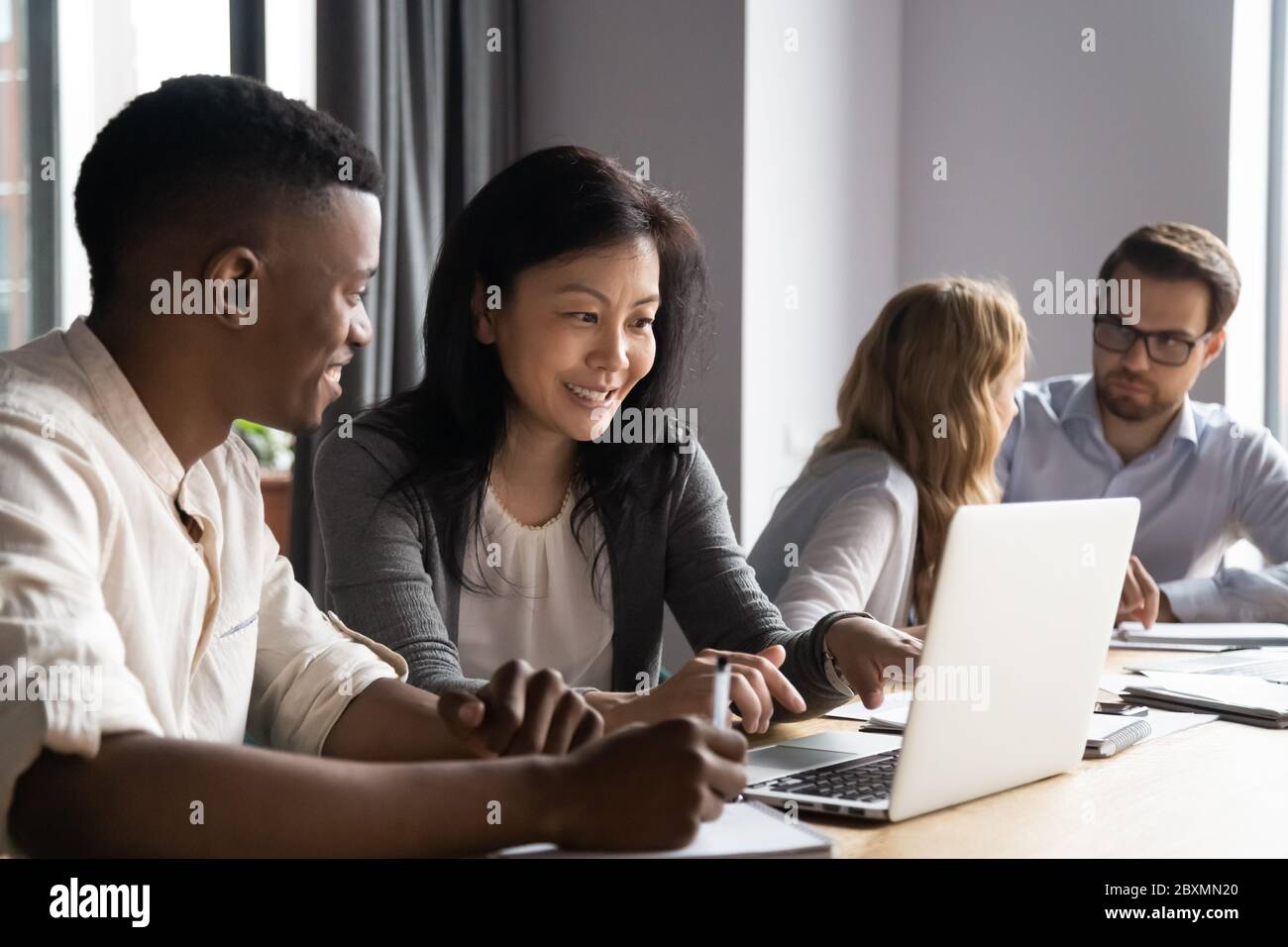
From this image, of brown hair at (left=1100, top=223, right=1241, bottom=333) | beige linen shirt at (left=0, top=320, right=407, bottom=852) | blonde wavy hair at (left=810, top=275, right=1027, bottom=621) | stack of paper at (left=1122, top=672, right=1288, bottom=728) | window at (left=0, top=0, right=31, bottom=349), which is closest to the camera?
beige linen shirt at (left=0, top=320, right=407, bottom=852)

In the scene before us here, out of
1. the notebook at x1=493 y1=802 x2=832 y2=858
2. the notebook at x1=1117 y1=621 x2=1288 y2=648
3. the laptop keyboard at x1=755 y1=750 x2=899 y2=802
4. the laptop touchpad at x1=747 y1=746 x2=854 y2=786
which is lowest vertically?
the notebook at x1=1117 y1=621 x2=1288 y2=648

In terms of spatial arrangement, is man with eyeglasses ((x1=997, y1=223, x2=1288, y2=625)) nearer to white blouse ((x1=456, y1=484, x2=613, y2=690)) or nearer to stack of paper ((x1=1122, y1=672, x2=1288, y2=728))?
stack of paper ((x1=1122, y1=672, x2=1288, y2=728))

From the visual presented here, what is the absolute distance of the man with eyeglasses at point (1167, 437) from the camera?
2.80 m

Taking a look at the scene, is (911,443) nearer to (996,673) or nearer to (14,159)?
(996,673)

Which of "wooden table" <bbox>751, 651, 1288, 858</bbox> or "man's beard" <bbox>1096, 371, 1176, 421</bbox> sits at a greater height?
"man's beard" <bbox>1096, 371, 1176, 421</bbox>

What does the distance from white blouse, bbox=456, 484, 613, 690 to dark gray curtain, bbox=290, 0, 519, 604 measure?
4.45 ft

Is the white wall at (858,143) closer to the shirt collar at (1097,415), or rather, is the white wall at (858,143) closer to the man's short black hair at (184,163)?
the shirt collar at (1097,415)

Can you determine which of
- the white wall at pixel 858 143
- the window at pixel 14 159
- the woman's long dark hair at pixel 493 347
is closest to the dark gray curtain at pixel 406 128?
the white wall at pixel 858 143

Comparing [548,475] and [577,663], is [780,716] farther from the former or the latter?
[548,475]

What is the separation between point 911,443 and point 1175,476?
2.81ft

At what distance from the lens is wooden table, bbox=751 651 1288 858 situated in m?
0.98

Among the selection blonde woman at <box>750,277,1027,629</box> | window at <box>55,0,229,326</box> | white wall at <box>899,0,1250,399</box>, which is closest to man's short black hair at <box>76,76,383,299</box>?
blonde woman at <box>750,277,1027,629</box>
